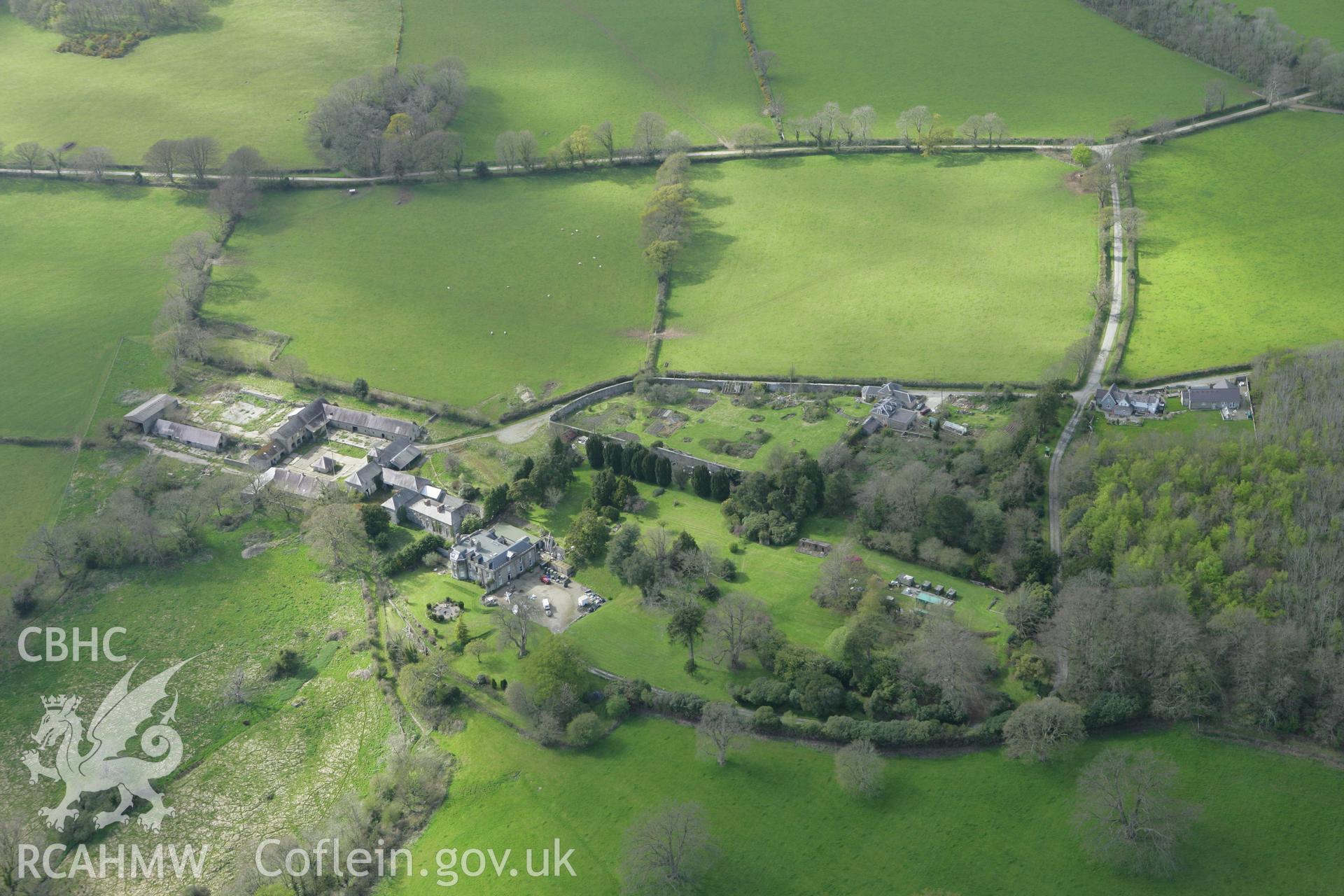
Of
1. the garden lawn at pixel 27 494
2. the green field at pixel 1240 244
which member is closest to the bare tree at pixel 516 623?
the garden lawn at pixel 27 494

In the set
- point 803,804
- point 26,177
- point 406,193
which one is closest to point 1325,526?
point 803,804

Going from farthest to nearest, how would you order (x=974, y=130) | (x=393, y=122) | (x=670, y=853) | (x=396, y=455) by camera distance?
1. (x=393, y=122)
2. (x=974, y=130)
3. (x=396, y=455)
4. (x=670, y=853)

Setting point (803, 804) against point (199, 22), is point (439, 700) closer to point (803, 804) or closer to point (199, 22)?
point (803, 804)

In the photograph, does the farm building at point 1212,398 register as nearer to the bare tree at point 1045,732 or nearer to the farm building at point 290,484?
the bare tree at point 1045,732

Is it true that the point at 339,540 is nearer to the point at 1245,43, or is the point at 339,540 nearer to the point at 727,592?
the point at 727,592

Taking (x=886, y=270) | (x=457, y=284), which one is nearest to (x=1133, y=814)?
(x=886, y=270)

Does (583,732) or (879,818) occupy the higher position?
(879,818)

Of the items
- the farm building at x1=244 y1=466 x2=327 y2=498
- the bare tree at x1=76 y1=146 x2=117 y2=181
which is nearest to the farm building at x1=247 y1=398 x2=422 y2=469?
the farm building at x1=244 y1=466 x2=327 y2=498
